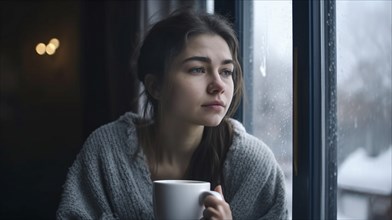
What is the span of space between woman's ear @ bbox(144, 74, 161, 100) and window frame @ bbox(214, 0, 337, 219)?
323 mm

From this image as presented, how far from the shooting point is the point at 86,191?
3.58 feet

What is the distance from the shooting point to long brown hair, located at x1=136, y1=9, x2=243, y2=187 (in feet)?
3.68

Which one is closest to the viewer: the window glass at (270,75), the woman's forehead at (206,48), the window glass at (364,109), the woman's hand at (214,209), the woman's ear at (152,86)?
the woman's hand at (214,209)

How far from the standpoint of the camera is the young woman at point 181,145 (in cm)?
105

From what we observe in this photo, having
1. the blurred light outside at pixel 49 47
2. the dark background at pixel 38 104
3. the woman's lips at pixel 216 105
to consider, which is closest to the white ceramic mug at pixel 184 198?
the woman's lips at pixel 216 105

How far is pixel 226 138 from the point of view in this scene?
1174 millimetres

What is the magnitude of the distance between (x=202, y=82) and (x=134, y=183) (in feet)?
0.85

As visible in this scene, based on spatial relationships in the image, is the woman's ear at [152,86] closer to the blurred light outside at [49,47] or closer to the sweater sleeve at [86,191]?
the sweater sleeve at [86,191]

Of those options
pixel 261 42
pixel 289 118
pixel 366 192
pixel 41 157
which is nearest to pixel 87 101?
pixel 41 157

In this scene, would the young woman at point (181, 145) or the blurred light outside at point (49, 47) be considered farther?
the blurred light outside at point (49, 47)

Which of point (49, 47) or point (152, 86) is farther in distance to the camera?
point (49, 47)

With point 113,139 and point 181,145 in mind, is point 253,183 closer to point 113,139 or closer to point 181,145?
point 181,145

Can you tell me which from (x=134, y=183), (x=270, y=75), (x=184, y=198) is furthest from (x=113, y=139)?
(x=270, y=75)

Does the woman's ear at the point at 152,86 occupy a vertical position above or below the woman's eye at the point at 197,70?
below
